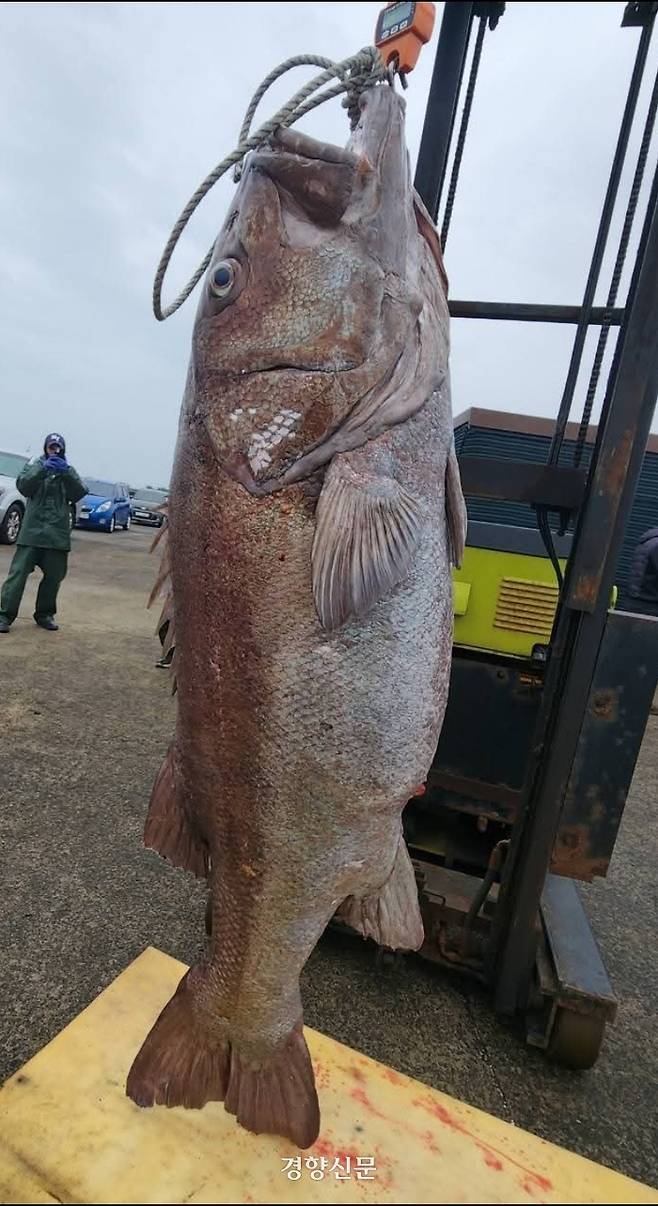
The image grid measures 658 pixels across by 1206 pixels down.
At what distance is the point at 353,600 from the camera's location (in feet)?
4.00

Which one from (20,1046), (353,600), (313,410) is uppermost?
(313,410)

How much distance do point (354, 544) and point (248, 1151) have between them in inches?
50.4

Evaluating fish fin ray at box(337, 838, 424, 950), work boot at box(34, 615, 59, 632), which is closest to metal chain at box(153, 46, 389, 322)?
fish fin ray at box(337, 838, 424, 950)

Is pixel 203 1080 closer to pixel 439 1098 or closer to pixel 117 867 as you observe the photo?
pixel 439 1098

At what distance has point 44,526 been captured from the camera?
6.89 meters

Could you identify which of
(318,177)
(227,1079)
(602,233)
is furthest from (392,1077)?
(602,233)

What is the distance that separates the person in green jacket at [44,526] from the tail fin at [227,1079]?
20.2 ft

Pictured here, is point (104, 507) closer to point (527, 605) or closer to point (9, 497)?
Answer: point (9, 497)

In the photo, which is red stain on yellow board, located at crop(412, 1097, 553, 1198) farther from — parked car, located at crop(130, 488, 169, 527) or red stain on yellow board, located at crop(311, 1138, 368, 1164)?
parked car, located at crop(130, 488, 169, 527)

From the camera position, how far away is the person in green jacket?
683 centimetres

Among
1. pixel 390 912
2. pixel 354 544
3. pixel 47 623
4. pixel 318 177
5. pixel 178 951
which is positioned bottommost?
pixel 178 951

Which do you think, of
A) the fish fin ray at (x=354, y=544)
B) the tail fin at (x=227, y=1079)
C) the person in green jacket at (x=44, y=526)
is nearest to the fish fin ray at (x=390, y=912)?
the tail fin at (x=227, y=1079)

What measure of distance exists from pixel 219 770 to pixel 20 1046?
4.85 feet

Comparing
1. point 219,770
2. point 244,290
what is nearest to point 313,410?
point 244,290
